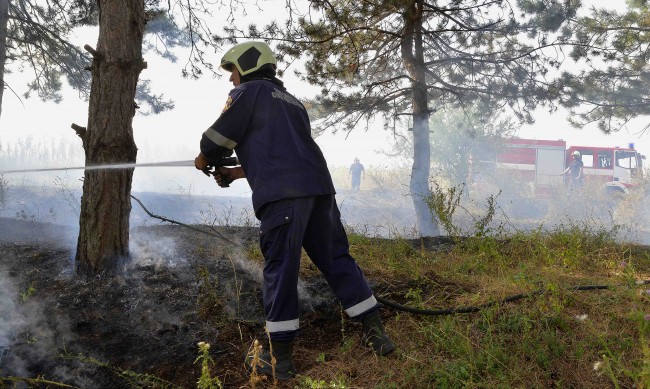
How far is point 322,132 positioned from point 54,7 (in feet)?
18.9

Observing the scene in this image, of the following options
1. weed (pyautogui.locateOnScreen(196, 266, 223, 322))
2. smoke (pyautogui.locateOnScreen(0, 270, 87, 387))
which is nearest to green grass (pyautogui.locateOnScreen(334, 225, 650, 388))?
weed (pyautogui.locateOnScreen(196, 266, 223, 322))

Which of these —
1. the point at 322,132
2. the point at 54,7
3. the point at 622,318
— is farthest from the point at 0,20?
the point at 622,318

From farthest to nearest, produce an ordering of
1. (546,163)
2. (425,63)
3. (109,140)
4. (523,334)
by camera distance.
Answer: (546,163)
(425,63)
(109,140)
(523,334)

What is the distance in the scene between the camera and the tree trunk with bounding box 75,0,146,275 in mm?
4328

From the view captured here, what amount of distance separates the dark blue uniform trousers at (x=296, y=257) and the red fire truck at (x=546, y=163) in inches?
769

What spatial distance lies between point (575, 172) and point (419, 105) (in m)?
12.8

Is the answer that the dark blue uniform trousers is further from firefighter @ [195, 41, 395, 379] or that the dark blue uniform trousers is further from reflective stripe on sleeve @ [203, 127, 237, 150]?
reflective stripe on sleeve @ [203, 127, 237, 150]

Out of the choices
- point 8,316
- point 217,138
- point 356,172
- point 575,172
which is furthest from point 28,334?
point 575,172

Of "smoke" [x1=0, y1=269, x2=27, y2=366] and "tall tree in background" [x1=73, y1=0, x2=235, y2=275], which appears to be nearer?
"smoke" [x1=0, y1=269, x2=27, y2=366]

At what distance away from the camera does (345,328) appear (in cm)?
334

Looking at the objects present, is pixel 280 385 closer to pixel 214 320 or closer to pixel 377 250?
pixel 214 320

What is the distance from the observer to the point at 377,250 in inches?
215

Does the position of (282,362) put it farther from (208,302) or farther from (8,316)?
(8,316)

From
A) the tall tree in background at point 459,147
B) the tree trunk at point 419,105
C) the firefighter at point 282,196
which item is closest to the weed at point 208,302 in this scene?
the firefighter at point 282,196
